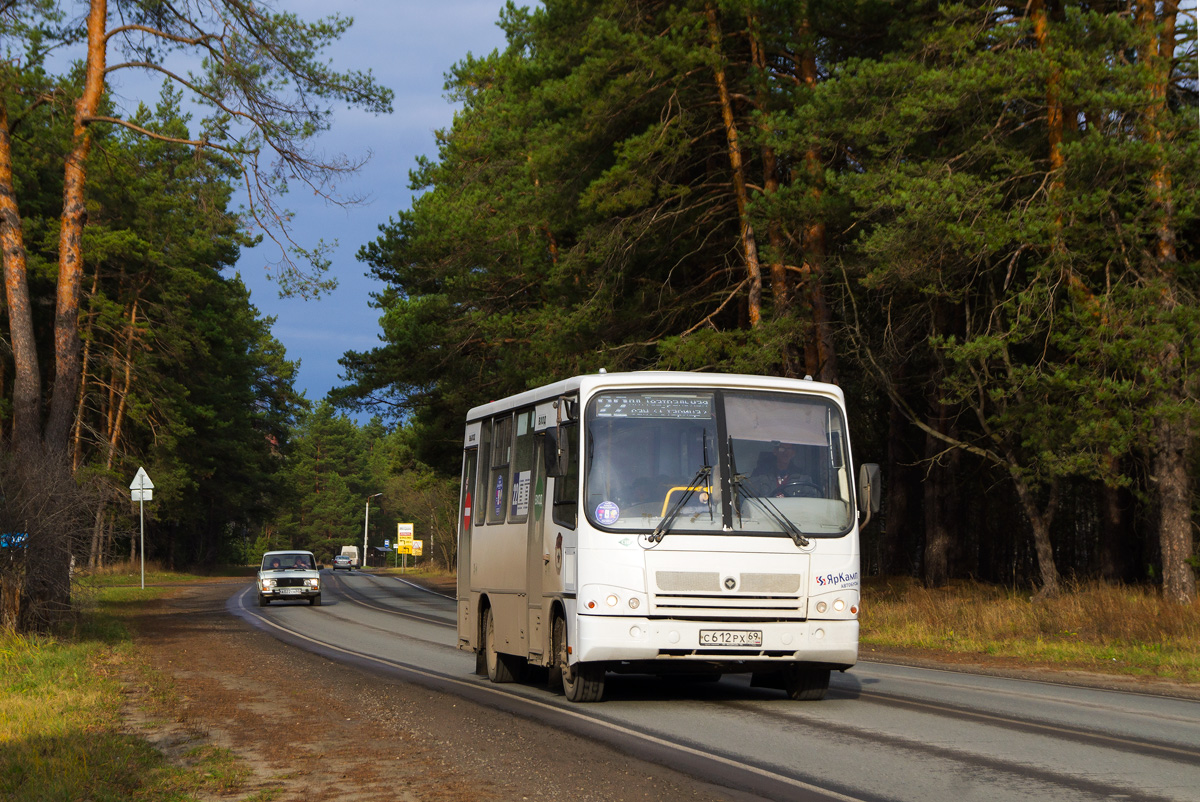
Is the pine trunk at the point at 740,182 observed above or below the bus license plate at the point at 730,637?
above

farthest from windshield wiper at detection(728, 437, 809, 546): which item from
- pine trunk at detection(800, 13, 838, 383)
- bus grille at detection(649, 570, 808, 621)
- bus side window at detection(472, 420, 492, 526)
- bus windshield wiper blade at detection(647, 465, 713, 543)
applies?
pine trunk at detection(800, 13, 838, 383)

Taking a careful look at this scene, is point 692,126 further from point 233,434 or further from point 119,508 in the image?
point 233,434

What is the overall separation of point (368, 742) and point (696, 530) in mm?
3605

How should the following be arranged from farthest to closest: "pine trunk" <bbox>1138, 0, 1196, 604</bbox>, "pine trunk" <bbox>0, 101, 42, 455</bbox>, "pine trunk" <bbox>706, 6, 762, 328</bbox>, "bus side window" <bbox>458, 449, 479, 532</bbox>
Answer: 1. "pine trunk" <bbox>706, 6, 762, 328</bbox>
2. "pine trunk" <bbox>1138, 0, 1196, 604</bbox>
3. "pine trunk" <bbox>0, 101, 42, 455</bbox>
4. "bus side window" <bbox>458, 449, 479, 532</bbox>

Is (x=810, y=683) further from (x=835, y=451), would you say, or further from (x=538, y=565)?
(x=538, y=565)

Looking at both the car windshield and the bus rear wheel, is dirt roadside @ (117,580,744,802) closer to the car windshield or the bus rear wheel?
the bus rear wheel

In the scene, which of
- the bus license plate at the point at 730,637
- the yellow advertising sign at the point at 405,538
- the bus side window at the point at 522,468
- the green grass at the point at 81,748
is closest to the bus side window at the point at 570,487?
the bus side window at the point at 522,468

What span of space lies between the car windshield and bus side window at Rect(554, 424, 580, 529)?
2857 cm

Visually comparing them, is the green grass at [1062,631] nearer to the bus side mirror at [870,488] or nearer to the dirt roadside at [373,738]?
the dirt roadside at [373,738]

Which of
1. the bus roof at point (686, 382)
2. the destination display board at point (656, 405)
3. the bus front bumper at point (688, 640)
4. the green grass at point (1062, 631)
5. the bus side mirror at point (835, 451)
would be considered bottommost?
the green grass at point (1062, 631)

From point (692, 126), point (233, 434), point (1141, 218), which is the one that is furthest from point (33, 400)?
point (233, 434)

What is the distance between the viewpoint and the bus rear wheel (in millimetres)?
12547

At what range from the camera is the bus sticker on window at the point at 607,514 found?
12023 millimetres

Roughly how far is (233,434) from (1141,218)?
70.4 meters
